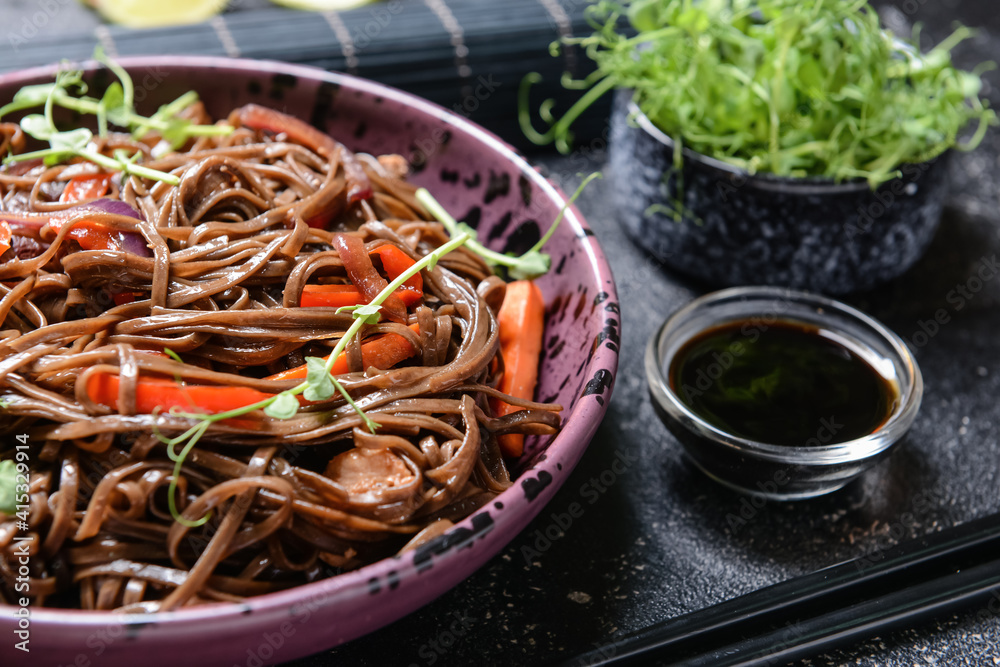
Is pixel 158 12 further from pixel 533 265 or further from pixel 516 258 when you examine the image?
pixel 533 265

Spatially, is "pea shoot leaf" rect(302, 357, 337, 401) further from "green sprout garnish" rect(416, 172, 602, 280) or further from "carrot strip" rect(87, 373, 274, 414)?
"green sprout garnish" rect(416, 172, 602, 280)

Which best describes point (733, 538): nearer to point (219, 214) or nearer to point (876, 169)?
point (876, 169)

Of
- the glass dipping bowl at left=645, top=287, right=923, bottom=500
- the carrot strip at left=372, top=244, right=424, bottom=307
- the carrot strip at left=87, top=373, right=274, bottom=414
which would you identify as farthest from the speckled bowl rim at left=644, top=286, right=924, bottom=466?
the carrot strip at left=87, top=373, right=274, bottom=414

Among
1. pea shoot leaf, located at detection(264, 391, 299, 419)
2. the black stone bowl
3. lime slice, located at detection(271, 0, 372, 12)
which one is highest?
lime slice, located at detection(271, 0, 372, 12)

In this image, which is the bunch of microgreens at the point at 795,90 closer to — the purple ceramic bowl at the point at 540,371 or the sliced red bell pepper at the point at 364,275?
the purple ceramic bowl at the point at 540,371

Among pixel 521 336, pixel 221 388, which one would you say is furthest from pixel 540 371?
pixel 221 388

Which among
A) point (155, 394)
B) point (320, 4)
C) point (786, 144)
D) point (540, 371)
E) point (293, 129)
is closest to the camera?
point (155, 394)

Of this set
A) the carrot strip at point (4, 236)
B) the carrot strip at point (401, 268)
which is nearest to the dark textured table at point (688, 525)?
the carrot strip at point (401, 268)
